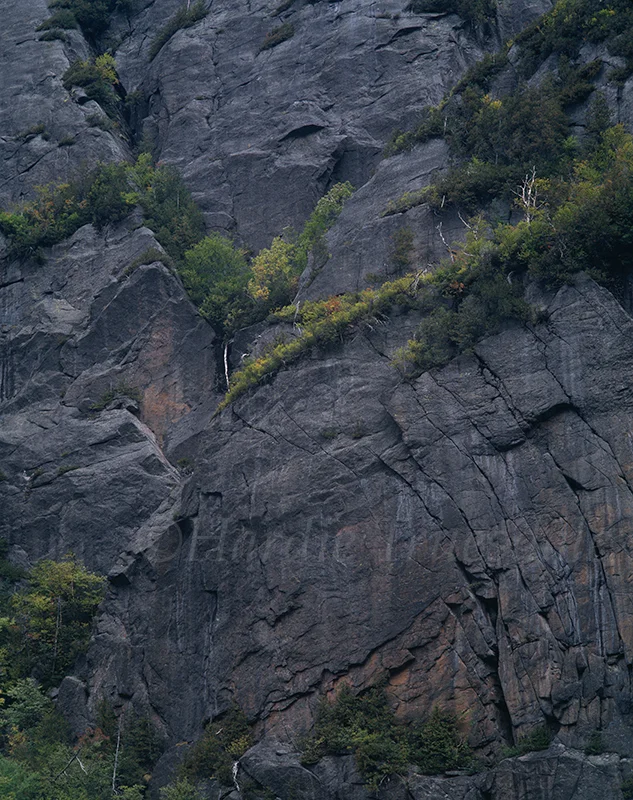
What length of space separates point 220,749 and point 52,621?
8.37 metres

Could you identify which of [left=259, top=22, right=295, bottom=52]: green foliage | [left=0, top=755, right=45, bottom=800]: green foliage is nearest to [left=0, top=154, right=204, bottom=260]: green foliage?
[left=259, top=22, right=295, bottom=52]: green foliage

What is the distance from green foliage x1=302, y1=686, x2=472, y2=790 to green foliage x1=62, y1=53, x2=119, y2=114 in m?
35.5

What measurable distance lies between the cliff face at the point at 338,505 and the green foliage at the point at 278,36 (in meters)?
10.7

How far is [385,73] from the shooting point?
1929 inches

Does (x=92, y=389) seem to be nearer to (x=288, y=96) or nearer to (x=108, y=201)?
(x=108, y=201)

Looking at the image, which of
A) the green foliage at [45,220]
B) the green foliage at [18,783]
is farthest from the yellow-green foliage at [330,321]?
the green foliage at [45,220]

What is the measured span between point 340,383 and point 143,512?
9129mm

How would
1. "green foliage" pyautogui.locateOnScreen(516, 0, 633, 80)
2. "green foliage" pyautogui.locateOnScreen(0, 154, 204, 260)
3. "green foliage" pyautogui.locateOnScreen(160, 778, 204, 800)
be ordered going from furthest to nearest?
1. "green foliage" pyautogui.locateOnScreen(0, 154, 204, 260)
2. "green foliage" pyautogui.locateOnScreen(516, 0, 633, 80)
3. "green foliage" pyautogui.locateOnScreen(160, 778, 204, 800)

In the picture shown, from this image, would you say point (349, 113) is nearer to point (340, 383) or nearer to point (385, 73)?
point (385, 73)

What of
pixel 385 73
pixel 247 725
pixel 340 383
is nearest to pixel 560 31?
pixel 385 73

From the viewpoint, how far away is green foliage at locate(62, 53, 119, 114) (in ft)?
172

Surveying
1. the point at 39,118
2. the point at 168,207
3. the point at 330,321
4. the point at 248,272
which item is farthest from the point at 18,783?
the point at 39,118

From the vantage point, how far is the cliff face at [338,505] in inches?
1013

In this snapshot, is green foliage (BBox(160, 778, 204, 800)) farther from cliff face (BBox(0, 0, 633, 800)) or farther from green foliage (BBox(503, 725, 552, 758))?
green foliage (BBox(503, 725, 552, 758))
